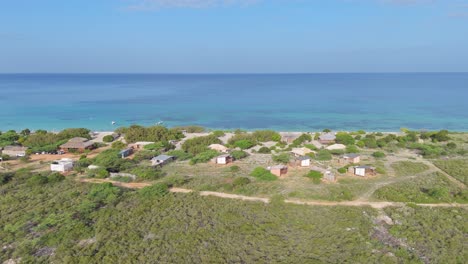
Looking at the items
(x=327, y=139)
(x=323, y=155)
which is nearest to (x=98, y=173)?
(x=323, y=155)

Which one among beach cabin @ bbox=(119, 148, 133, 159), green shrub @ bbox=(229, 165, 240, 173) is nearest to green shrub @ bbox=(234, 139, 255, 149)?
green shrub @ bbox=(229, 165, 240, 173)

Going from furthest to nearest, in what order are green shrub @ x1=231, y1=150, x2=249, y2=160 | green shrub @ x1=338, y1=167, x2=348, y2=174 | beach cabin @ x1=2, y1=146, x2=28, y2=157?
1. beach cabin @ x1=2, y1=146, x2=28, y2=157
2. green shrub @ x1=231, y1=150, x2=249, y2=160
3. green shrub @ x1=338, y1=167, x2=348, y2=174

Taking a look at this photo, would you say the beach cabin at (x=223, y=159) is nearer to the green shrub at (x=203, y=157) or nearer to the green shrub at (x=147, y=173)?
the green shrub at (x=203, y=157)

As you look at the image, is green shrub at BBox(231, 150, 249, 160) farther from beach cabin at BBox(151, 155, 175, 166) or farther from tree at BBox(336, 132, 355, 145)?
tree at BBox(336, 132, 355, 145)

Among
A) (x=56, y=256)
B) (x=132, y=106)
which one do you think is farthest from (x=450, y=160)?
(x=132, y=106)

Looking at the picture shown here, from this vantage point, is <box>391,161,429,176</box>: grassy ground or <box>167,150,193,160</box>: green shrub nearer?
<box>391,161,429,176</box>: grassy ground

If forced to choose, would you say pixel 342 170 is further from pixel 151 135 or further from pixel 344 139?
pixel 151 135
